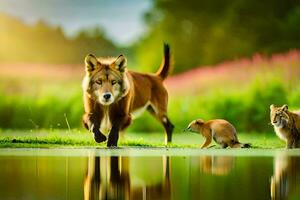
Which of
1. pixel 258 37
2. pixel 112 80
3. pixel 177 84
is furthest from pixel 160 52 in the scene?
pixel 112 80

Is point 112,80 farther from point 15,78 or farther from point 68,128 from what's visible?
point 15,78

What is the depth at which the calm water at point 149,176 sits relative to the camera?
4.66m

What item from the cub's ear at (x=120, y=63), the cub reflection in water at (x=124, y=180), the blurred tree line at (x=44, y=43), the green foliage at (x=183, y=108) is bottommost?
the cub reflection in water at (x=124, y=180)

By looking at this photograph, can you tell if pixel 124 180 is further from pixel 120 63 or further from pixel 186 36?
pixel 186 36

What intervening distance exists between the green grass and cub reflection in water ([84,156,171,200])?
1.28 metres

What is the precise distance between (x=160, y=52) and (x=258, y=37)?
1.09 meters

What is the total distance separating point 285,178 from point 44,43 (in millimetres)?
4198

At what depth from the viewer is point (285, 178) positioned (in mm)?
5305

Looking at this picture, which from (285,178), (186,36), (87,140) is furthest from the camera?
(186,36)

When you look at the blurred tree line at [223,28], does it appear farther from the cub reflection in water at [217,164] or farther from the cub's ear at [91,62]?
the cub reflection in water at [217,164]

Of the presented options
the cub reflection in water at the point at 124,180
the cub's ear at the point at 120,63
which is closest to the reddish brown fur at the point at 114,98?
the cub's ear at the point at 120,63

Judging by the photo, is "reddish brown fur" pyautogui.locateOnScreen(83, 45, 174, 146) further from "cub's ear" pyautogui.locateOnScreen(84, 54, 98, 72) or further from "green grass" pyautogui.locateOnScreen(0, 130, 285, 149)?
"green grass" pyautogui.locateOnScreen(0, 130, 285, 149)

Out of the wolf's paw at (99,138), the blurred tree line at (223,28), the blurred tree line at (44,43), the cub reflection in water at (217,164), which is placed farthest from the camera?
the blurred tree line at (223,28)

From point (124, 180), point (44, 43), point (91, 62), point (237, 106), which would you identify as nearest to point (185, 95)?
point (237, 106)
